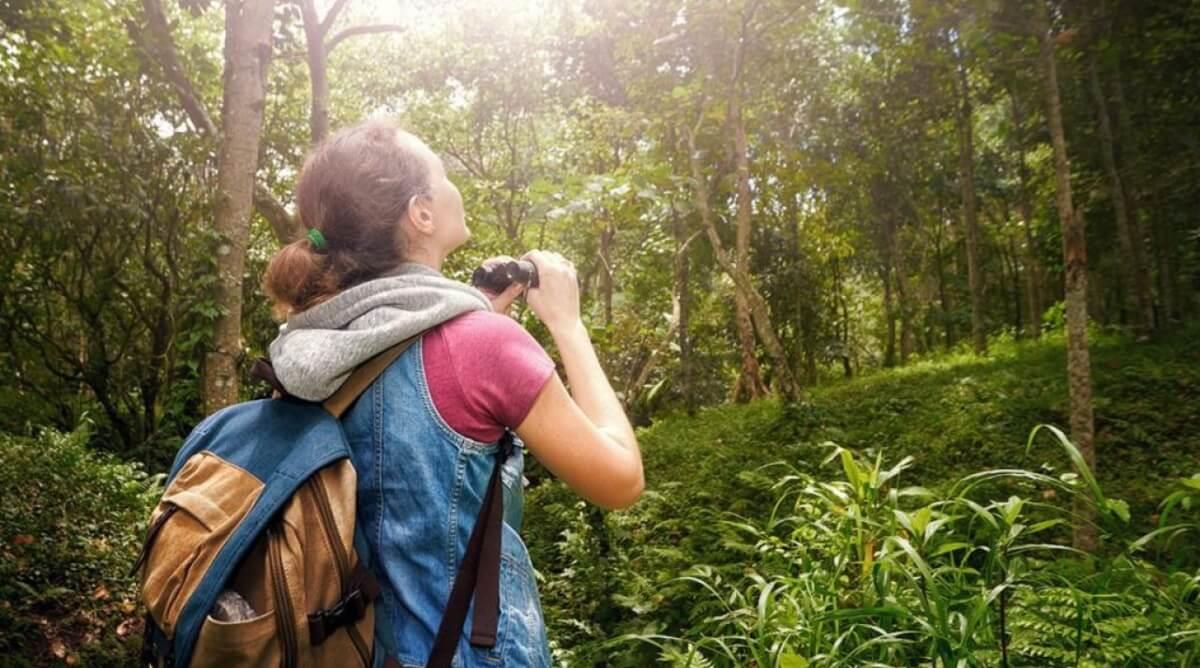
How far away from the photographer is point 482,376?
108 cm

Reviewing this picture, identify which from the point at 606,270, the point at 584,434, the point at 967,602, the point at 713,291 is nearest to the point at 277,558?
the point at 584,434

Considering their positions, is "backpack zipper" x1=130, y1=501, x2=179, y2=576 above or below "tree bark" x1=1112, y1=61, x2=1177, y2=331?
below

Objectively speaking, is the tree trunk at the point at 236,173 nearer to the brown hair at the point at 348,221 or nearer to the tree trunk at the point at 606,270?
the brown hair at the point at 348,221

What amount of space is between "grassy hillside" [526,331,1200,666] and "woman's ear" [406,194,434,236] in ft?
7.19

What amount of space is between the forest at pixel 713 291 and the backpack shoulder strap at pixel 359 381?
1.20ft

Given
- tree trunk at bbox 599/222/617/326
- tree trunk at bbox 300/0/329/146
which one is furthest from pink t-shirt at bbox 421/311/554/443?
tree trunk at bbox 599/222/617/326

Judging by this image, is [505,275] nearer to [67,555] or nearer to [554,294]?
[554,294]

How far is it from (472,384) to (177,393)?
24.6ft

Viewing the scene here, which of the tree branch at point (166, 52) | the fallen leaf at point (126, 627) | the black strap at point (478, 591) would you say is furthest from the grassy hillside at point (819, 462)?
the tree branch at point (166, 52)

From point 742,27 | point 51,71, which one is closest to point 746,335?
point 742,27

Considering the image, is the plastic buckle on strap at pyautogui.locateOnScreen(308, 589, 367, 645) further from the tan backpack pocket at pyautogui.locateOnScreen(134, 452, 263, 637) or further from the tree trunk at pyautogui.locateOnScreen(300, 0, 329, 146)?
the tree trunk at pyautogui.locateOnScreen(300, 0, 329, 146)

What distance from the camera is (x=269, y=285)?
3.94 feet

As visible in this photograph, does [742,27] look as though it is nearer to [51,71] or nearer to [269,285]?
[269,285]

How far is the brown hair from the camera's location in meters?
1.18
